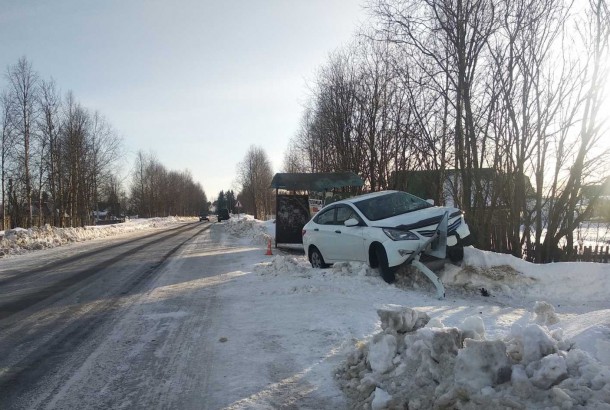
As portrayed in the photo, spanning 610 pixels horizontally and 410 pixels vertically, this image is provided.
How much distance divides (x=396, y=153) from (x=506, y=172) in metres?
8.74

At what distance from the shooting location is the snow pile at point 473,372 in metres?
3.05

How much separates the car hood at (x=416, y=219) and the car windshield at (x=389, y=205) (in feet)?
1.07

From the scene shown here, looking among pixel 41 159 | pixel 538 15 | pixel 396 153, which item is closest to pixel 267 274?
pixel 538 15

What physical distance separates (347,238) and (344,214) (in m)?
0.70

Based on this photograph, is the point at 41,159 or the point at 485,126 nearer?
the point at 485,126

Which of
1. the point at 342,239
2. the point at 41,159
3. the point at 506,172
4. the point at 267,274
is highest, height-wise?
the point at 41,159

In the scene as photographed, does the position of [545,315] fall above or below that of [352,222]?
below

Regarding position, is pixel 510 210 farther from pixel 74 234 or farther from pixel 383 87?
pixel 74 234

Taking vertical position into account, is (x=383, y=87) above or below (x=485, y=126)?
above

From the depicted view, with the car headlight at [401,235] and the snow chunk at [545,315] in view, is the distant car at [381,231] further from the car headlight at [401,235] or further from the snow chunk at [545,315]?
the snow chunk at [545,315]

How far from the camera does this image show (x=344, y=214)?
10.1 meters

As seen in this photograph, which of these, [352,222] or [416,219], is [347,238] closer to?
[352,222]

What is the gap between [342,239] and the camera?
9844mm

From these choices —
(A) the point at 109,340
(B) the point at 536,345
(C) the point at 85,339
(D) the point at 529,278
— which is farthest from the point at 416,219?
(C) the point at 85,339
